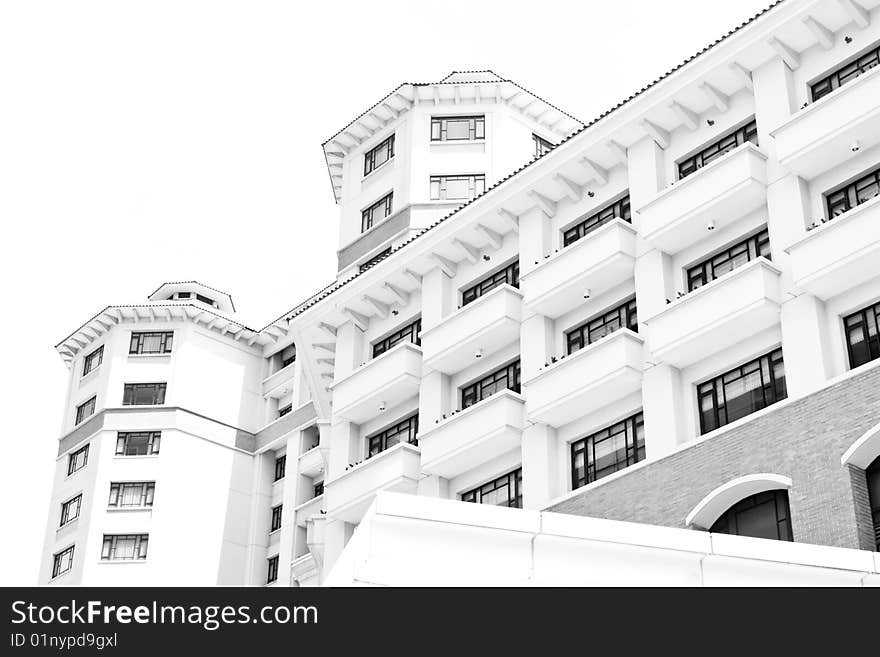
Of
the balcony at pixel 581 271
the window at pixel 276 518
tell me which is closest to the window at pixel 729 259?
the balcony at pixel 581 271

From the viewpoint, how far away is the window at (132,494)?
174ft

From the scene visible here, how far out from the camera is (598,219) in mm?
33250

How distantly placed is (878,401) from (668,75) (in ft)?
33.1

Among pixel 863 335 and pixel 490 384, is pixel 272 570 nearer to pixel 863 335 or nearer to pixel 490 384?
pixel 490 384

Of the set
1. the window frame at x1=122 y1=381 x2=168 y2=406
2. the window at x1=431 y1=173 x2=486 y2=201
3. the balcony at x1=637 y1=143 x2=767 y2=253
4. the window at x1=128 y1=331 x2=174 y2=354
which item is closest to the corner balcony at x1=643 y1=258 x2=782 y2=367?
the balcony at x1=637 y1=143 x2=767 y2=253

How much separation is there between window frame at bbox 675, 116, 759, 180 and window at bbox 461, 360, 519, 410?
20.8 feet

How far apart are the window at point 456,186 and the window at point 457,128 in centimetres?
167

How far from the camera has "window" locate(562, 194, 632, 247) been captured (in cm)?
3256

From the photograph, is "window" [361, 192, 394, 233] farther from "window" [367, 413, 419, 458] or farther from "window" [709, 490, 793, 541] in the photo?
"window" [709, 490, 793, 541]

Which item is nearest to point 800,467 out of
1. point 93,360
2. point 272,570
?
point 272,570

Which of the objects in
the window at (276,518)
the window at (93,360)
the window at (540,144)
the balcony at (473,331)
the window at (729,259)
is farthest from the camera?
the window at (93,360)

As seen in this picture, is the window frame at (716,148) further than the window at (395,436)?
No

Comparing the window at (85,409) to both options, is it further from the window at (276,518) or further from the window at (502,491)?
A: the window at (502,491)
